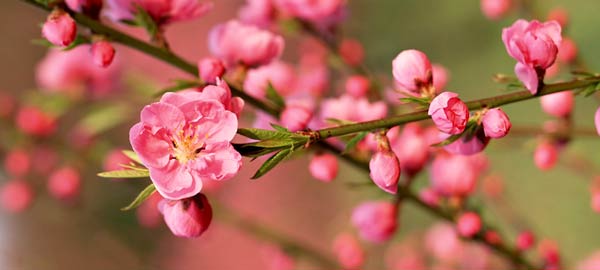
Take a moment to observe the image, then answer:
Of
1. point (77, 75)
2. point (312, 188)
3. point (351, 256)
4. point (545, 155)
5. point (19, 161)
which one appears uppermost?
point (545, 155)

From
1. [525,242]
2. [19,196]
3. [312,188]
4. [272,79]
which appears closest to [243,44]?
[272,79]

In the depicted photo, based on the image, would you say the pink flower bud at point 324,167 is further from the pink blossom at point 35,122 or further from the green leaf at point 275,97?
the pink blossom at point 35,122

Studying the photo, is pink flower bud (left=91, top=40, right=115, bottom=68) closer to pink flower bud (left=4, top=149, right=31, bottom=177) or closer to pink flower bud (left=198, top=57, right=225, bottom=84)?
pink flower bud (left=198, top=57, right=225, bottom=84)

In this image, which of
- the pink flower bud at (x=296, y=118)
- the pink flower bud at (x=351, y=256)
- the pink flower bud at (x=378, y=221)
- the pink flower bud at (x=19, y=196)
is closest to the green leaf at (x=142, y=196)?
the pink flower bud at (x=296, y=118)

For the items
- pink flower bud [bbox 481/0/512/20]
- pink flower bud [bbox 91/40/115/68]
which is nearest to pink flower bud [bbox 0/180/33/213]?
pink flower bud [bbox 91/40/115/68]

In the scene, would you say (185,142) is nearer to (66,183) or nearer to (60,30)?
(60,30)
